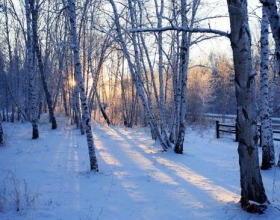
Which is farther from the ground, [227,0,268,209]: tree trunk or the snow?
[227,0,268,209]: tree trunk

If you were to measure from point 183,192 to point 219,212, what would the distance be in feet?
3.94

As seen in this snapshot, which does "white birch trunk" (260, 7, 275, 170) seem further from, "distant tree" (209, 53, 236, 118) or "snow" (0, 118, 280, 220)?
"distant tree" (209, 53, 236, 118)

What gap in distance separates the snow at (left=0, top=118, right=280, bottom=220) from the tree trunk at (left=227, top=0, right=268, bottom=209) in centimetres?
50

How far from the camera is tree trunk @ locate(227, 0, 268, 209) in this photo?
4.27 m

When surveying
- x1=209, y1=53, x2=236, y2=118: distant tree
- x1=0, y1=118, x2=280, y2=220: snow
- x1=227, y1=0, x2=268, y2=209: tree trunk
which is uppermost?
x1=209, y1=53, x2=236, y2=118: distant tree

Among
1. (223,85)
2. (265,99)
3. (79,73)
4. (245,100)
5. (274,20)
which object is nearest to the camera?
(274,20)

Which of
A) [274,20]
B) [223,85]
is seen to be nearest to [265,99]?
[274,20]

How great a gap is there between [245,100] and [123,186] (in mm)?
3262

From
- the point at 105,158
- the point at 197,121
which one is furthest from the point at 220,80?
the point at 105,158

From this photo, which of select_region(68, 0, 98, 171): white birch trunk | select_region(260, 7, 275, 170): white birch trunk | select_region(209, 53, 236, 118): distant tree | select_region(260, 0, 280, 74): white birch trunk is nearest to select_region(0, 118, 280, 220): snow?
select_region(260, 7, 275, 170): white birch trunk

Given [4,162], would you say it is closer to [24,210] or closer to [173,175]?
[24,210]

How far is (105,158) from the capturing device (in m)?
9.36

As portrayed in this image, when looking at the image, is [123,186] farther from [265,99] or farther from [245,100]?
[265,99]

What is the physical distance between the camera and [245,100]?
4352 millimetres
